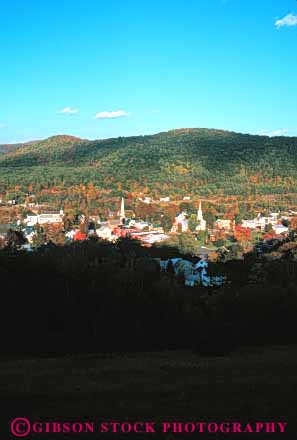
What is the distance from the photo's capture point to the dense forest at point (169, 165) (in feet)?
315

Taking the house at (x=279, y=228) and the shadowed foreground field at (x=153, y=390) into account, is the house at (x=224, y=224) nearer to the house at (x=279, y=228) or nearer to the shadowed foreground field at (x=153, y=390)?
the house at (x=279, y=228)

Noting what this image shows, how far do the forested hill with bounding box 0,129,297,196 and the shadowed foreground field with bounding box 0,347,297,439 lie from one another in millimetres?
85252

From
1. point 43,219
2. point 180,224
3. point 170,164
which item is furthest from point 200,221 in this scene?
point 170,164

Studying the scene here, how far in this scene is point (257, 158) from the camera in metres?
110

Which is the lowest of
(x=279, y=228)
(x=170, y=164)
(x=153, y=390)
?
(x=279, y=228)

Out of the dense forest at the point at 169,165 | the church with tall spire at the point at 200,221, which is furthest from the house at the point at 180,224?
the dense forest at the point at 169,165

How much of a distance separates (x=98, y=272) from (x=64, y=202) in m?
68.3

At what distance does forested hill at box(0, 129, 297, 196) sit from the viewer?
97.5m

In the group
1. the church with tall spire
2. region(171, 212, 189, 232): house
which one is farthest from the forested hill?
the church with tall spire

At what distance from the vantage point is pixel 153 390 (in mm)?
7145

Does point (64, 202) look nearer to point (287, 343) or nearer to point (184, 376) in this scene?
point (287, 343)

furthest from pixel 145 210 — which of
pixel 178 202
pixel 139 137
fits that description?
pixel 139 137

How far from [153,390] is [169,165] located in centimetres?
10334

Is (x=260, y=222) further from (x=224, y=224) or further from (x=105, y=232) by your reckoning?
(x=105, y=232)
